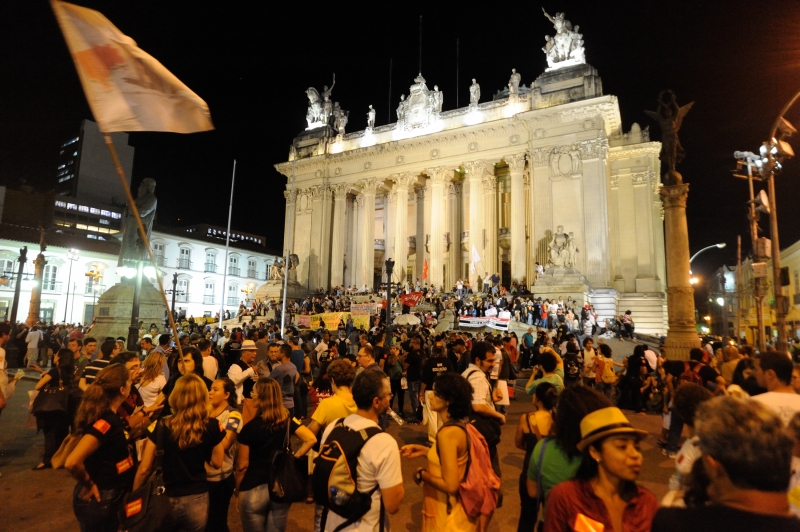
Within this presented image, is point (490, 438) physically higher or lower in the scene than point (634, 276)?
lower

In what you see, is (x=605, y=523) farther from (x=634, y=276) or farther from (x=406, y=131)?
(x=406, y=131)

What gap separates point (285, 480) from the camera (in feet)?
10.7

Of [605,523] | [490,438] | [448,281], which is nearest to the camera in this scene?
[605,523]

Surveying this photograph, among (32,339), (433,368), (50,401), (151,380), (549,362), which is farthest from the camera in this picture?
(32,339)

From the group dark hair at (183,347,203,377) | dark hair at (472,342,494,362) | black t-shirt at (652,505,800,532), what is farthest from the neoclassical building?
black t-shirt at (652,505,800,532)

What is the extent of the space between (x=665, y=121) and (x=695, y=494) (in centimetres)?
1205

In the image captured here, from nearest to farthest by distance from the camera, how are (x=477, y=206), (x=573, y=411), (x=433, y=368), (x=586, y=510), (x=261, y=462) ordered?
1. (x=586, y=510)
2. (x=573, y=411)
3. (x=261, y=462)
4. (x=433, y=368)
5. (x=477, y=206)

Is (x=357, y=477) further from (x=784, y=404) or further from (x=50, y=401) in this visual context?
(x=50, y=401)

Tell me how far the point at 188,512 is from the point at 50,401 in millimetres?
4728

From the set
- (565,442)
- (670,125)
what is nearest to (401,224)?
(670,125)

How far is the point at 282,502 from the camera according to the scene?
3.25 m

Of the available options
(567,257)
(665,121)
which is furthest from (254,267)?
(665,121)

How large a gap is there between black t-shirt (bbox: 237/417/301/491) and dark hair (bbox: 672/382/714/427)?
3.00 meters

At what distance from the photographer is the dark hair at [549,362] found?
5.27 m
